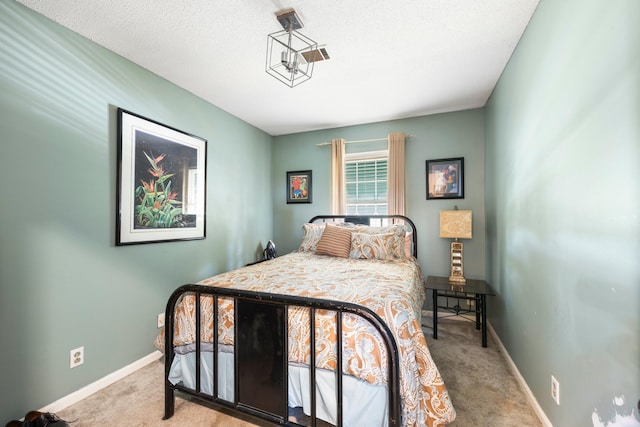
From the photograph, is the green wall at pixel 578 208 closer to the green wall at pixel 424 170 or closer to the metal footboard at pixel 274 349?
the metal footboard at pixel 274 349

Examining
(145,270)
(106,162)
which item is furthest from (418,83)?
(145,270)

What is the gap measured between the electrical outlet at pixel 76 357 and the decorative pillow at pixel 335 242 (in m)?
2.10

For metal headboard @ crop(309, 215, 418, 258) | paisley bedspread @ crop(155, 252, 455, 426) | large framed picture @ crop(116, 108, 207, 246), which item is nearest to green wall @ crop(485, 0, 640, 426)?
paisley bedspread @ crop(155, 252, 455, 426)

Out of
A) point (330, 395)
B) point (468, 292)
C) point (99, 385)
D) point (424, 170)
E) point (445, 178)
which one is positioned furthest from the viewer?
point (424, 170)

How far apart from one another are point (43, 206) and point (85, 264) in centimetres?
46

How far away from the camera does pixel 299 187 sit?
4031 mm

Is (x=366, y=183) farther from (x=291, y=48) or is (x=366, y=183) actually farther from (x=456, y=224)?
(x=291, y=48)

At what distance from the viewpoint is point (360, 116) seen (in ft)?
11.2

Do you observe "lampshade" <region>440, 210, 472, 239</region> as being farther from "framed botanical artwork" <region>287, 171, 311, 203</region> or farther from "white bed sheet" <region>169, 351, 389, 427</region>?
"white bed sheet" <region>169, 351, 389, 427</region>

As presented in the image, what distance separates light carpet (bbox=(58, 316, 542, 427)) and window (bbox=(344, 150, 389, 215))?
6.37 feet

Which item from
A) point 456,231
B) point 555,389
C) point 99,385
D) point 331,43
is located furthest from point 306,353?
point 456,231

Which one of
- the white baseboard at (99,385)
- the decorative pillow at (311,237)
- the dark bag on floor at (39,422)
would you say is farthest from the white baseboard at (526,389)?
the white baseboard at (99,385)

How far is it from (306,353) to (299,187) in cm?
292

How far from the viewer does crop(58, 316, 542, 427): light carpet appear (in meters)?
1.58
